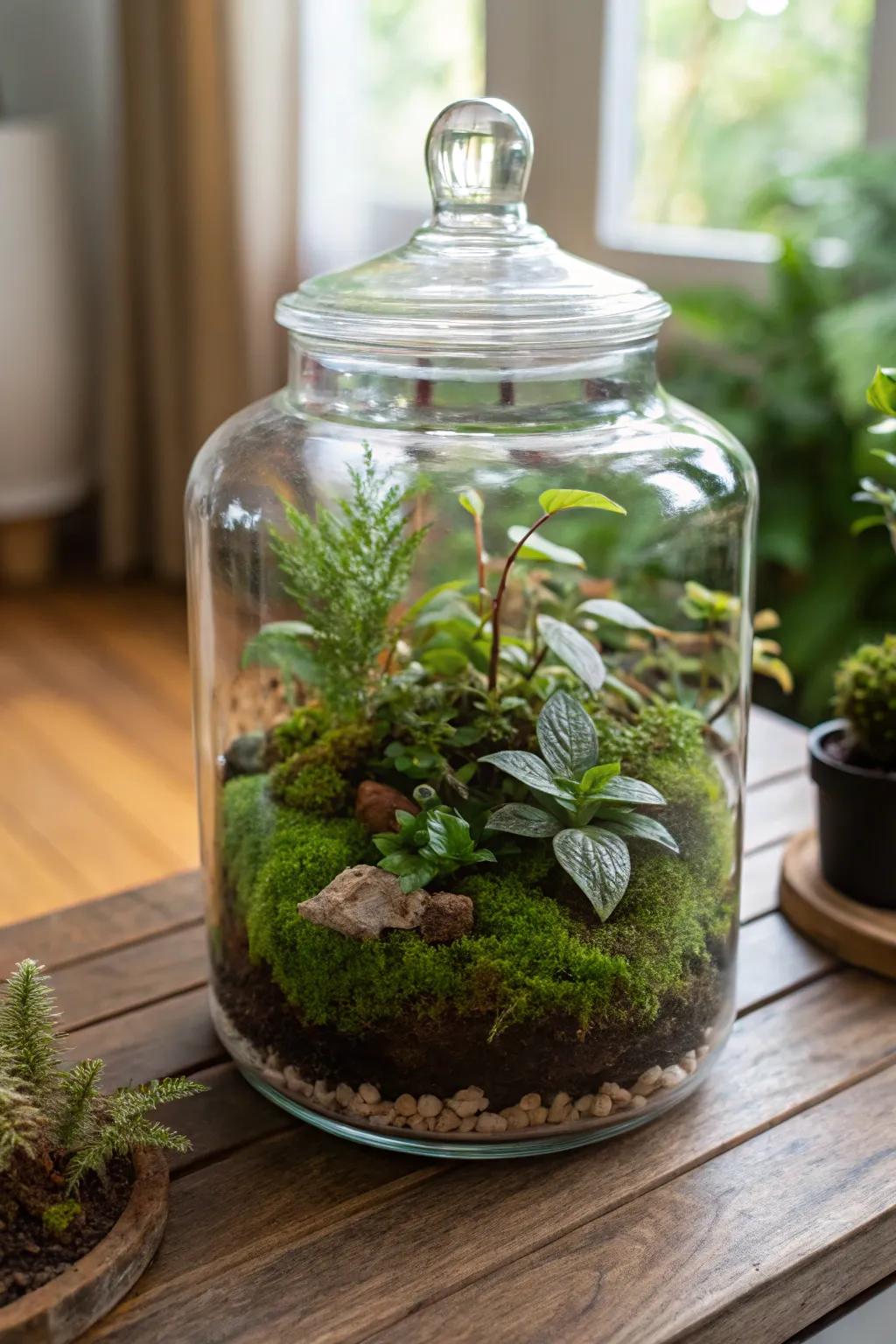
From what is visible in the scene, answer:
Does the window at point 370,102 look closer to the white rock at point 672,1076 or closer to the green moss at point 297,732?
the green moss at point 297,732

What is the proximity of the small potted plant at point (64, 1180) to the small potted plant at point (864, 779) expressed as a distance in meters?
0.53

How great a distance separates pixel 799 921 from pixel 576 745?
365 millimetres

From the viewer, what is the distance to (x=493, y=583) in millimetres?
1075

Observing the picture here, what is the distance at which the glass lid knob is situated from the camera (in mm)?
836

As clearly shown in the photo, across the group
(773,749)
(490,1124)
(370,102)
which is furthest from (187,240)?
(490,1124)

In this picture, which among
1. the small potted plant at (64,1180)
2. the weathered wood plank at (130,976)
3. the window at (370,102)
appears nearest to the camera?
the small potted plant at (64,1180)

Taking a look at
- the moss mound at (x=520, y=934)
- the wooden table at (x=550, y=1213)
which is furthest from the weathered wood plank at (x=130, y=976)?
the moss mound at (x=520, y=934)

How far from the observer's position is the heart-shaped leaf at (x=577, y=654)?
33.9 inches

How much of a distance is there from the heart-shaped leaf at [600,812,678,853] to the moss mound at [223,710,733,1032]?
0.07 ft

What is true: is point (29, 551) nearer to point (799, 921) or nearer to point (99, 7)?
point (99, 7)

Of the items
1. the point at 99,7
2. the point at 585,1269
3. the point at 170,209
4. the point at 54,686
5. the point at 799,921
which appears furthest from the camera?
the point at 99,7

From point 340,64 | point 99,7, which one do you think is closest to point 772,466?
point 340,64

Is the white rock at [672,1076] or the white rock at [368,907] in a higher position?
the white rock at [368,907]

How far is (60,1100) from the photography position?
2.46 ft
